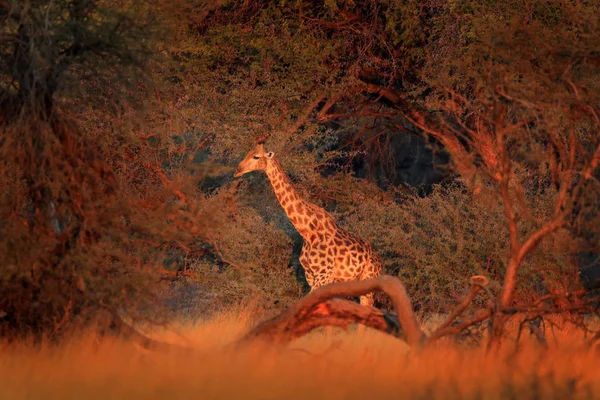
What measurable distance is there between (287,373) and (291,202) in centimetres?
687

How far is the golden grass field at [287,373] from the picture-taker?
7.65 meters

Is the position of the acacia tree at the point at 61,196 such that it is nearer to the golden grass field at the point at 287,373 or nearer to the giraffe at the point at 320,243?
the golden grass field at the point at 287,373

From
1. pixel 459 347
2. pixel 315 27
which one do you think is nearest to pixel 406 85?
pixel 315 27

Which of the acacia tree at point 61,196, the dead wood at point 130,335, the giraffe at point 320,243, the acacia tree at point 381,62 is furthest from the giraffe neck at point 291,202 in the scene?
the dead wood at point 130,335

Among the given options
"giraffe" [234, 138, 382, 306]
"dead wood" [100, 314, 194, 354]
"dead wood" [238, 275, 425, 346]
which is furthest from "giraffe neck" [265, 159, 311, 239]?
"dead wood" [100, 314, 194, 354]

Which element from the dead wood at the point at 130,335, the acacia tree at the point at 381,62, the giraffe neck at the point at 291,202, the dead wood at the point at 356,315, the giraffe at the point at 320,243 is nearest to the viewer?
the dead wood at the point at 356,315

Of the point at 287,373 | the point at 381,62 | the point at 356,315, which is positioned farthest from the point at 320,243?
the point at 287,373

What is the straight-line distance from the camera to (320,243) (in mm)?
14844

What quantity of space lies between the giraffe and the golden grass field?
452cm

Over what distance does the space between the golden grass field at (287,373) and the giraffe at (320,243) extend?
4.52m

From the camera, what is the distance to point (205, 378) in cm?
805

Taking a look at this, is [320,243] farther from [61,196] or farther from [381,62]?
[61,196]

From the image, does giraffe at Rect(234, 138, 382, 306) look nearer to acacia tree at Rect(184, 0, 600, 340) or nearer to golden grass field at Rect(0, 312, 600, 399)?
acacia tree at Rect(184, 0, 600, 340)

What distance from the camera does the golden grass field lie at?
7.65 meters
